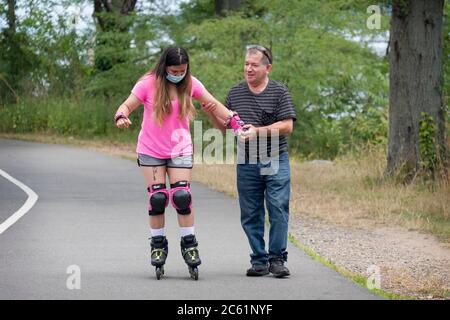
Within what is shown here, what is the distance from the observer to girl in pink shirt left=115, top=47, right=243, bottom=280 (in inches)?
373

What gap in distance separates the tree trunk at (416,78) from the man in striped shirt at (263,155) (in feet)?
27.4

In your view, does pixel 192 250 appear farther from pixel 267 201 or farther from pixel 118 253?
pixel 118 253

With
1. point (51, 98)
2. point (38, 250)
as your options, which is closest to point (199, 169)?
point (38, 250)

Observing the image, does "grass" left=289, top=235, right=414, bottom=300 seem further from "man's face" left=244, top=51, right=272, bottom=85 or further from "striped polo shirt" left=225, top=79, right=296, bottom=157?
"man's face" left=244, top=51, right=272, bottom=85

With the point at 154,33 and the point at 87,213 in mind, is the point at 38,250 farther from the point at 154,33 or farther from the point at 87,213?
the point at 154,33

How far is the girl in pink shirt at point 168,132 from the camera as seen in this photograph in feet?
31.1

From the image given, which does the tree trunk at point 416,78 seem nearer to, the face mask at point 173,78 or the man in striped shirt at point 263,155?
the man in striped shirt at point 263,155

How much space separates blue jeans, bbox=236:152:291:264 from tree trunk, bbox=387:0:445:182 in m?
8.33

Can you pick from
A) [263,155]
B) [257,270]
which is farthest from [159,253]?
[263,155]

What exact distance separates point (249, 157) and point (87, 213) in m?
5.60

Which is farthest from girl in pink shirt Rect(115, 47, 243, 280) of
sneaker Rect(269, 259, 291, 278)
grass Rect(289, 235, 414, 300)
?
grass Rect(289, 235, 414, 300)

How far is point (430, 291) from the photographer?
31.5ft

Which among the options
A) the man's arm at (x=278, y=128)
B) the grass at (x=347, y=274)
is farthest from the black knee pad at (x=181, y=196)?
the grass at (x=347, y=274)

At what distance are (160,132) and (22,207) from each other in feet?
22.0
